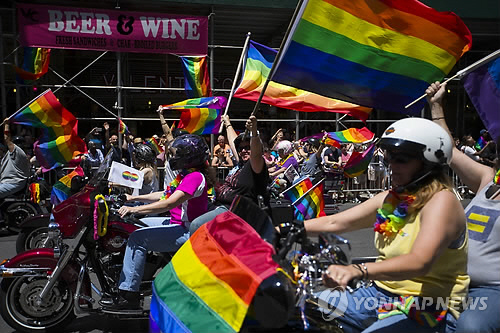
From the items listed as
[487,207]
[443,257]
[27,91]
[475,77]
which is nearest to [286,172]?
[475,77]

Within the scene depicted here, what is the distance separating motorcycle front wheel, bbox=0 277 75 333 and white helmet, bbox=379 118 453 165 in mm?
2996

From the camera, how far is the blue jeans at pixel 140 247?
3.91 meters

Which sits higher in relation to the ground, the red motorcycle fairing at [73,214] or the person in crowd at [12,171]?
the red motorcycle fairing at [73,214]

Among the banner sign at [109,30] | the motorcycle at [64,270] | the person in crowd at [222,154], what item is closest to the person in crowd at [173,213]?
the motorcycle at [64,270]

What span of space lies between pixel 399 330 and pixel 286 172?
671 centimetres

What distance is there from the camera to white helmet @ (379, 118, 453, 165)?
2.31 m

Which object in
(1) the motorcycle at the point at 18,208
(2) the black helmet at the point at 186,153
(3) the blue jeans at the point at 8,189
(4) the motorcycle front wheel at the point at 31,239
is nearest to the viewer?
(2) the black helmet at the point at 186,153

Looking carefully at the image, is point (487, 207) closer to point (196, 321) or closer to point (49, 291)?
point (196, 321)

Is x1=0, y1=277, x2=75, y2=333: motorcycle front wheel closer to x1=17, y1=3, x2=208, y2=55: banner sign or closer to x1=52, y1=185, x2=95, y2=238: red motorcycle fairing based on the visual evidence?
x1=52, y1=185, x2=95, y2=238: red motorcycle fairing

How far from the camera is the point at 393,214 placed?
2410 mm

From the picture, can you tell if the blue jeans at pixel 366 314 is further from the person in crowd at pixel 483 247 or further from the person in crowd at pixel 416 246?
the person in crowd at pixel 483 247

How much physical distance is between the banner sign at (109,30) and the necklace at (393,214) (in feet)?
33.2

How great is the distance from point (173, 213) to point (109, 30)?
8.40m

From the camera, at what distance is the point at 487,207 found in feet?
9.29
